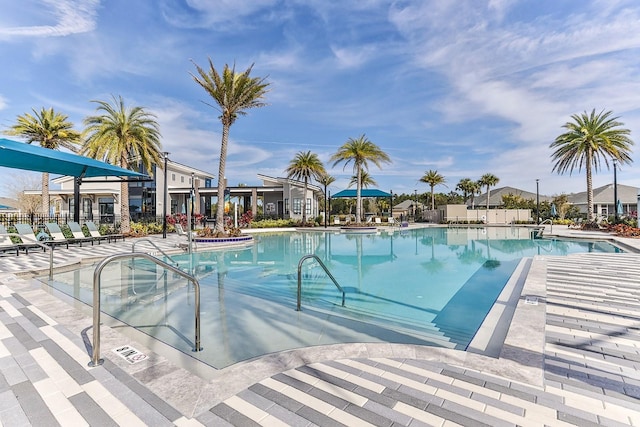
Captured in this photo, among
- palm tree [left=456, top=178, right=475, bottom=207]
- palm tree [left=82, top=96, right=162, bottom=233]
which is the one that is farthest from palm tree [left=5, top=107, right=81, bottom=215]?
palm tree [left=456, top=178, right=475, bottom=207]

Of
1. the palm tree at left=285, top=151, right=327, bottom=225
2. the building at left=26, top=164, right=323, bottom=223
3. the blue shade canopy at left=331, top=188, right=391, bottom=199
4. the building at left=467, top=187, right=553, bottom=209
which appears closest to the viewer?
the building at left=26, top=164, right=323, bottom=223

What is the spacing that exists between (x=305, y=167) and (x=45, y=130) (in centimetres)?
1714

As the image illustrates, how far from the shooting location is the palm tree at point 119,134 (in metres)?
16.5

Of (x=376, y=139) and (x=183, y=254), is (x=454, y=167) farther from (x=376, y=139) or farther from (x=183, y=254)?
(x=183, y=254)

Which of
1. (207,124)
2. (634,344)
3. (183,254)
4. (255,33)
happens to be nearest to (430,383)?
(634,344)

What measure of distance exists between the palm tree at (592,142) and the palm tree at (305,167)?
1852 centimetres

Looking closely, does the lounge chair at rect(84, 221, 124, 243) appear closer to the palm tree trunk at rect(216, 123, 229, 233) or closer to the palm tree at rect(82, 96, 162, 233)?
the palm tree at rect(82, 96, 162, 233)

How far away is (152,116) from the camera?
1764 centimetres

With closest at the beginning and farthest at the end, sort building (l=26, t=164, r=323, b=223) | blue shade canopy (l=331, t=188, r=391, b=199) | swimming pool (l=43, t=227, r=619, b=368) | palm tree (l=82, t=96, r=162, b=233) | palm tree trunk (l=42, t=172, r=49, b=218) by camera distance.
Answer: swimming pool (l=43, t=227, r=619, b=368), palm tree (l=82, t=96, r=162, b=233), palm tree trunk (l=42, t=172, r=49, b=218), building (l=26, t=164, r=323, b=223), blue shade canopy (l=331, t=188, r=391, b=199)

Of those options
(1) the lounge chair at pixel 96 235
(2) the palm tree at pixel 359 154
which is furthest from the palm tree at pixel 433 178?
(1) the lounge chair at pixel 96 235

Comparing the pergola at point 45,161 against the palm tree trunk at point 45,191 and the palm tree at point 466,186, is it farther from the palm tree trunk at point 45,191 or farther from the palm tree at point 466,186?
the palm tree at point 466,186

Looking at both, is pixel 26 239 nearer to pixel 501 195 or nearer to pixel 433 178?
pixel 433 178

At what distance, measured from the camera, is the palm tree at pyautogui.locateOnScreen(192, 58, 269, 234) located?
598 inches

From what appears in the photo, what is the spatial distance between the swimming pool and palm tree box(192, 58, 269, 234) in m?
6.83
